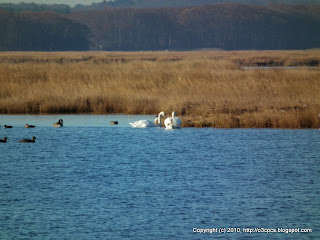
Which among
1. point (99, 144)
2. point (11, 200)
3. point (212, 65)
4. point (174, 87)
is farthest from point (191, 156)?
point (212, 65)

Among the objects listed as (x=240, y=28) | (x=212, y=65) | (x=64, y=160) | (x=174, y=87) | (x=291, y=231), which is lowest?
(x=291, y=231)

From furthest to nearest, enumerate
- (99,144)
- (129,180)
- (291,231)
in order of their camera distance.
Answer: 1. (99,144)
2. (129,180)
3. (291,231)

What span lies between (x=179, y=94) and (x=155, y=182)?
524 inches

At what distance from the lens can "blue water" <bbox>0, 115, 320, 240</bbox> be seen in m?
10.4

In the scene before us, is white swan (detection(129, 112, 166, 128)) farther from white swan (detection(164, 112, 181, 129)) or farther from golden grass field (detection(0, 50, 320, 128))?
golden grass field (detection(0, 50, 320, 128))

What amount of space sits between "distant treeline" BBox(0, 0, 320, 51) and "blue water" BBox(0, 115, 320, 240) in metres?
128

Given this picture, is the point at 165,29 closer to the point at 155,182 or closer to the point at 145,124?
the point at 145,124

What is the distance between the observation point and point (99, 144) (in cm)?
1808

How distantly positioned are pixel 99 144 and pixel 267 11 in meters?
182

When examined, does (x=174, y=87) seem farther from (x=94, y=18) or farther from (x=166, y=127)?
(x=94, y=18)

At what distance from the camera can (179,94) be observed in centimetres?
2639

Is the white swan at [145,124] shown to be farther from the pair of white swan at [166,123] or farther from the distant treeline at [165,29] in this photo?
the distant treeline at [165,29]

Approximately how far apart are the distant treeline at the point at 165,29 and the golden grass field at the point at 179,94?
115896 mm

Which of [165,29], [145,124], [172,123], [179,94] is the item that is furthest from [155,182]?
[165,29]
